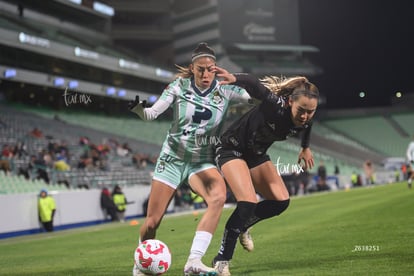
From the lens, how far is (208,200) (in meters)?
7.30

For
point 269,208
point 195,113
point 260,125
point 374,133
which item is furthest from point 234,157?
point 374,133

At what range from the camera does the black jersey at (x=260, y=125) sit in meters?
7.39

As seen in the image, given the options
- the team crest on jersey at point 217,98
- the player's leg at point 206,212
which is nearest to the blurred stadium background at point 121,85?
the team crest on jersey at point 217,98

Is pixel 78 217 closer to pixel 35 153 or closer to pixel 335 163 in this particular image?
pixel 35 153

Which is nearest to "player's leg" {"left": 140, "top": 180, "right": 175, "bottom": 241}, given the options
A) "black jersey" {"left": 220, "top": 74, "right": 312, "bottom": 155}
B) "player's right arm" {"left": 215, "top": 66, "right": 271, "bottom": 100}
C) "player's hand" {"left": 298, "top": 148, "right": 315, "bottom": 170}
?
"black jersey" {"left": 220, "top": 74, "right": 312, "bottom": 155}

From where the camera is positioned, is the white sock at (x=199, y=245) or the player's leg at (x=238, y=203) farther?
the player's leg at (x=238, y=203)

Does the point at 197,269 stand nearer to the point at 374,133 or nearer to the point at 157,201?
the point at 157,201

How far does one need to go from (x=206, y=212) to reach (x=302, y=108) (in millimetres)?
1785

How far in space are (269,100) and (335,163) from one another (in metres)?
51.0

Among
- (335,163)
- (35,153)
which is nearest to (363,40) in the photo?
(335,163)

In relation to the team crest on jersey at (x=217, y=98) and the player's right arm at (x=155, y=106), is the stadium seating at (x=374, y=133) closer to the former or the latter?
the team crest on jersey at (x=217, y=98)

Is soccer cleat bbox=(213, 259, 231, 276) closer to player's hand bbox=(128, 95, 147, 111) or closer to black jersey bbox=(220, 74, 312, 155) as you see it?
black jersey bbox=(220, 74, 312, 155)

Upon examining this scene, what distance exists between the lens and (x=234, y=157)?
7.79 meters

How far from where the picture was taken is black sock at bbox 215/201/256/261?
7402 millimetres
